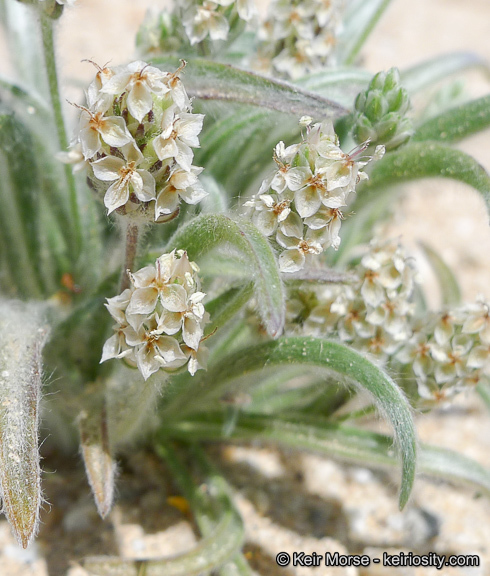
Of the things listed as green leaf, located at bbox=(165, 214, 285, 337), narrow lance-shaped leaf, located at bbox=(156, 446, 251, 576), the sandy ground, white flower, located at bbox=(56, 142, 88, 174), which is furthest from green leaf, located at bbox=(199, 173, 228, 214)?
narrow lance-shaped leaf, located at bbox=(156, 446, 251, 576)

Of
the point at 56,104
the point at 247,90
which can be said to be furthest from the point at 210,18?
the point at 56,104

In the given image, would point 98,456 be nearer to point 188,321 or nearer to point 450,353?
point 188,321

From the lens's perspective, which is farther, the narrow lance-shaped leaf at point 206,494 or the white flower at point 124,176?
the narrow lance-shaped leaf at point 206,494

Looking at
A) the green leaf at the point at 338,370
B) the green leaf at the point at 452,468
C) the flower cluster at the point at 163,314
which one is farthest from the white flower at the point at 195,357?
the green leaf at the point at 452,468

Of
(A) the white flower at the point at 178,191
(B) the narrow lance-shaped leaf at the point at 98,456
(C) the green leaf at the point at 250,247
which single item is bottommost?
(B) the narrow lance-shaped leaf at the point at 98,456

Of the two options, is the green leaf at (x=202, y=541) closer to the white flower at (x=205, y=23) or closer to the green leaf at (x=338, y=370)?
the green leaf at (x=338, y=370)

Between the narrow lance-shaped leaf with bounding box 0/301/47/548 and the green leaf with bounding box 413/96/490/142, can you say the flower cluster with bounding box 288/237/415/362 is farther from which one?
the narrow lance-shaped leaf with bounding box 0/301/47/548
